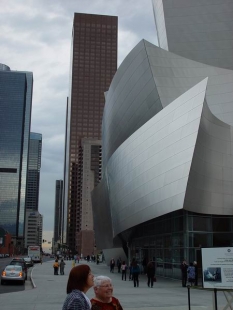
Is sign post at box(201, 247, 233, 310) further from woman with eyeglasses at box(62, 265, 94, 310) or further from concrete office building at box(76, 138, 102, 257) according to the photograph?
concrete office building at box(76, 138, 102, 257)

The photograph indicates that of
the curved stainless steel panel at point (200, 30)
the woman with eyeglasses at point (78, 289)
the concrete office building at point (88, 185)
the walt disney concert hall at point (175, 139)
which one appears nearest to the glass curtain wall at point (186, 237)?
the walt disney concert hall at point (175, 139)

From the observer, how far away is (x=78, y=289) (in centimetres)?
420

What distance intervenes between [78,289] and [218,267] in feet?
20.5

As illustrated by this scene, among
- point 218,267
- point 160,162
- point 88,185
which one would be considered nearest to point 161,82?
point 160,162

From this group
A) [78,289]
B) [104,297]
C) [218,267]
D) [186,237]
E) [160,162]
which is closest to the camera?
[78,289]

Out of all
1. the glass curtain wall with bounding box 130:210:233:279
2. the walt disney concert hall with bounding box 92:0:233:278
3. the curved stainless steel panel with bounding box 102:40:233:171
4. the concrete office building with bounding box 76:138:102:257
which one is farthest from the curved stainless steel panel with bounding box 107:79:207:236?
the concrete office building with bounding box 76:138:102:257

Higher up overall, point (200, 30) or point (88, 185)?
point (88, 185)

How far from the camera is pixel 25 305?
45.5 ft

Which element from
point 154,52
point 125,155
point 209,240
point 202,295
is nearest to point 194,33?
point 154,52

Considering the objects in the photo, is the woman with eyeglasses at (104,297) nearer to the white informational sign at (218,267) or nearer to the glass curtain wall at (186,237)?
the white informational sign at (218,267)

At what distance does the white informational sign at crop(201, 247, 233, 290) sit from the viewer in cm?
946

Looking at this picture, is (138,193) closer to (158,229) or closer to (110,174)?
(158,229)

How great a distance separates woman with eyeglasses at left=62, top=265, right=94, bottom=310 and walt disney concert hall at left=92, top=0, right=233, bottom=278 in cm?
2022

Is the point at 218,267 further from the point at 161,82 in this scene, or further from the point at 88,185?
the point at 88,185
